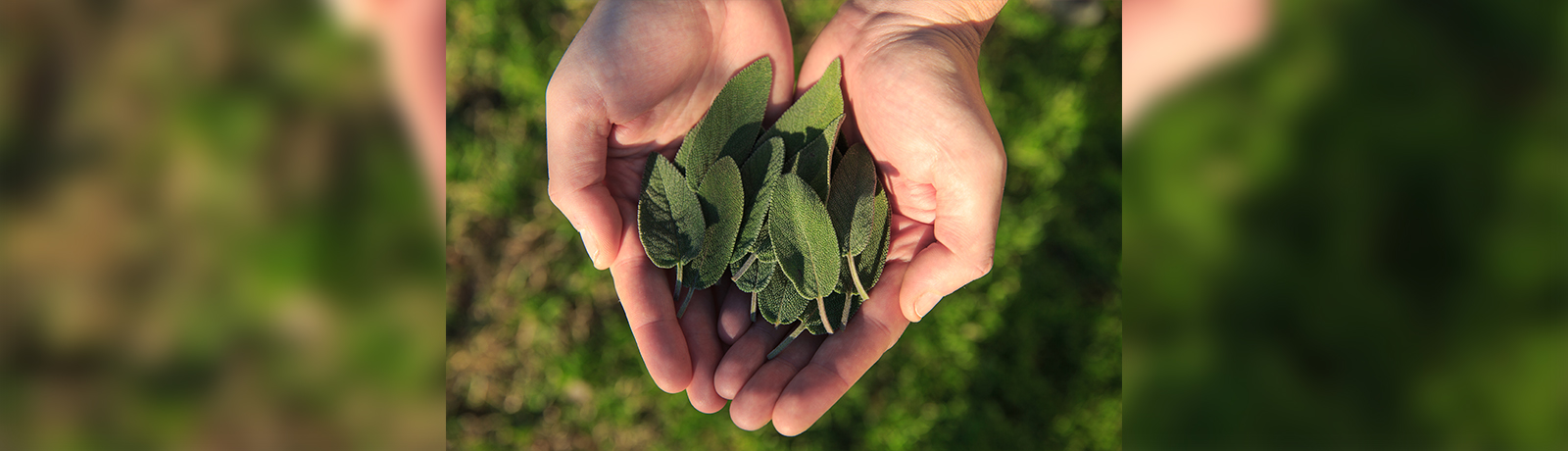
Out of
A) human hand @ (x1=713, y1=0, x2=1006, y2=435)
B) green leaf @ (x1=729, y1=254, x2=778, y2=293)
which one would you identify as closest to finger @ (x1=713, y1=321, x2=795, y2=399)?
human hand @ (x1=713, y1=0, x2=1006, y2=435)

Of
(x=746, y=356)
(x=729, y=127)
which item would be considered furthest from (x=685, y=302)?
(x=729, y=127)

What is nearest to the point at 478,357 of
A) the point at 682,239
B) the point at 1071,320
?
the point at 682,239

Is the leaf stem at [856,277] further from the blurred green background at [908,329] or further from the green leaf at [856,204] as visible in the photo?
the blurred green background at [908,329]
